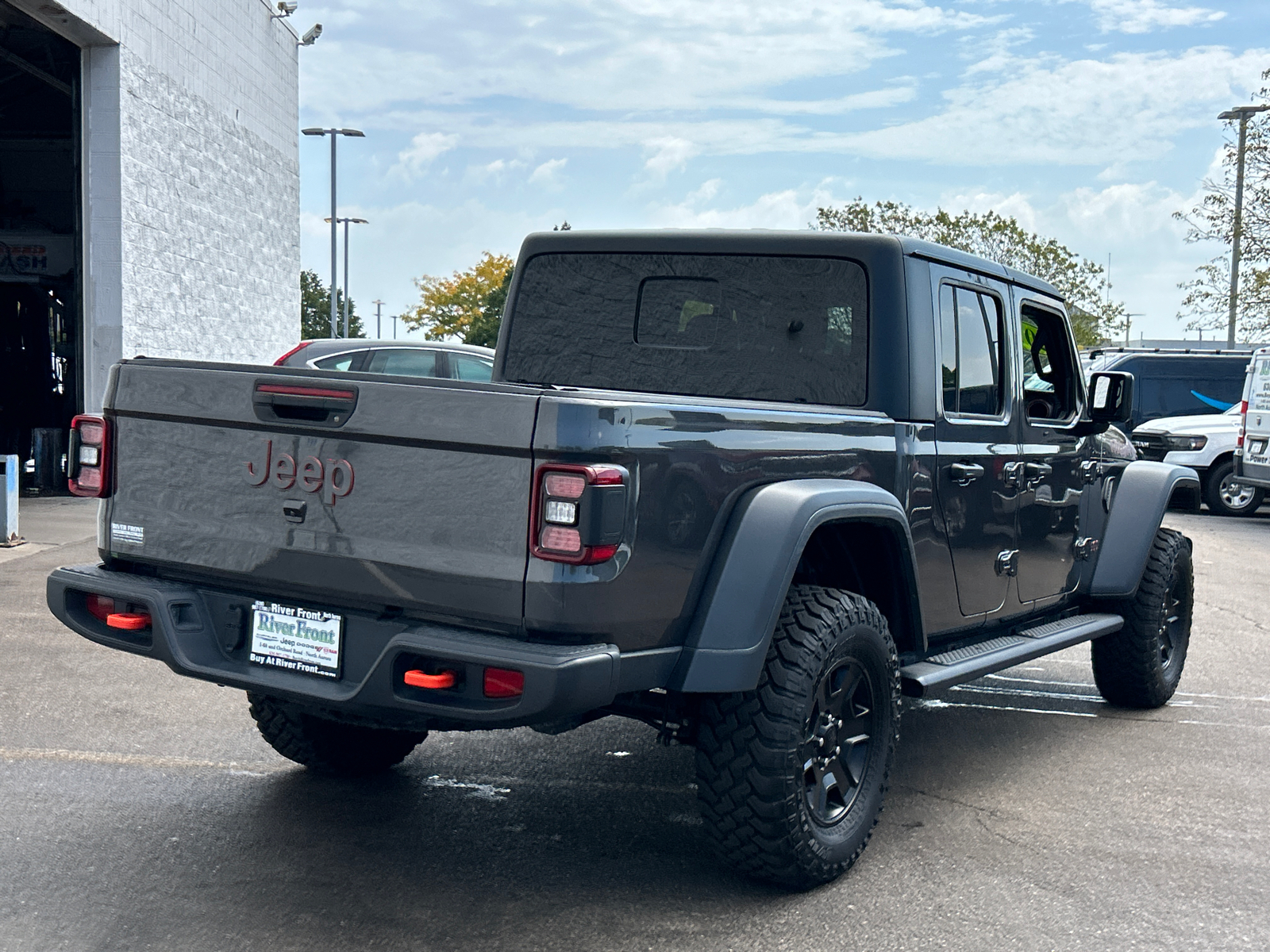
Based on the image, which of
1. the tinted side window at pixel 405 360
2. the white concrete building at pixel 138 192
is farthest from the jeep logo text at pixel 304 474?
the white concrete building at pixel 138 192

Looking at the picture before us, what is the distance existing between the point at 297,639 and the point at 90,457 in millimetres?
1010

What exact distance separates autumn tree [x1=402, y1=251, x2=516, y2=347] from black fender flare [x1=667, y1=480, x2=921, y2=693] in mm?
68406

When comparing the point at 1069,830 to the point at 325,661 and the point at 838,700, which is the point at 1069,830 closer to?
the point at 838,700

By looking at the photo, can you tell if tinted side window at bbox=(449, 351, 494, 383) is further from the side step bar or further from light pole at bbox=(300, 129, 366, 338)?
light pole at bbox=(300, 129, 366, 338)

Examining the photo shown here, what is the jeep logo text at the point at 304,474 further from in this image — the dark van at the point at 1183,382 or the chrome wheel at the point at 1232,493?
the dark van at the point at 1183,382

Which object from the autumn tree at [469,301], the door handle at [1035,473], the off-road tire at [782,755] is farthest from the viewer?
the autumn tree at [469,301]

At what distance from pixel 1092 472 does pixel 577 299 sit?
95.0 inches

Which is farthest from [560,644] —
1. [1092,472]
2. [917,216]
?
[917,216]

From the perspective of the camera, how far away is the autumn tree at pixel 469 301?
240 ft

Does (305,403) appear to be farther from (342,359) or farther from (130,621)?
(342,359)

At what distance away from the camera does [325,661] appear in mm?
3500

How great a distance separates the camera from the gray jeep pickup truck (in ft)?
10.7

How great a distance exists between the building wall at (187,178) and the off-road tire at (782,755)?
13606 millimetres

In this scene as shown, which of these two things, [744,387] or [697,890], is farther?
[744,387]
